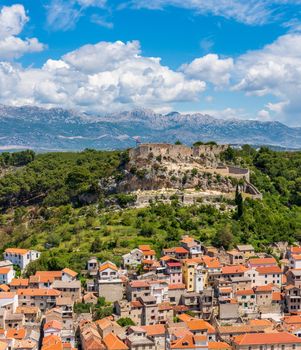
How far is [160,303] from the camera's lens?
4359cm

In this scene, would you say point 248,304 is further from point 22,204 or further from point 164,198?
point 22,204

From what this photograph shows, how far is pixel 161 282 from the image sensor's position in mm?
44344

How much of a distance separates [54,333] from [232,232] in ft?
79.5

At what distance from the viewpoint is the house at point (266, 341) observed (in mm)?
37062

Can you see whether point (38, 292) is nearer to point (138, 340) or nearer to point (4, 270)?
point (4, 270)

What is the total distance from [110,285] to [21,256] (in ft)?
38.5

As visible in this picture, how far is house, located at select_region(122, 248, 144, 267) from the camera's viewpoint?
49562mm

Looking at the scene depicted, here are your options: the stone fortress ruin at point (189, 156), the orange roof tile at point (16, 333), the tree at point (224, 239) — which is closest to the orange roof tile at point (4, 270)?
the orange roof tile at point (16, 333)

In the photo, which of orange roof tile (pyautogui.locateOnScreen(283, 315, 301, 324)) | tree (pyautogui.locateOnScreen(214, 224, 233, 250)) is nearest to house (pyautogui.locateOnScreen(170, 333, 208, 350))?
orange roof tile (pyautogui.locateOnScreen(283, 315, 301, 324))

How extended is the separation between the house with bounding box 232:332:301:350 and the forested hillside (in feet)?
53.1

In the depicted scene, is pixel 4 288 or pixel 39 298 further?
pixel 4 288

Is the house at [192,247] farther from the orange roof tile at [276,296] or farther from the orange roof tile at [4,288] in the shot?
the orange roof tile at [4,288]

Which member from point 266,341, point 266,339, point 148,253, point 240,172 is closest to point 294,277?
point 266,339

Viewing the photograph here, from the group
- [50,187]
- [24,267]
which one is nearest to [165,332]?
[24,267]
